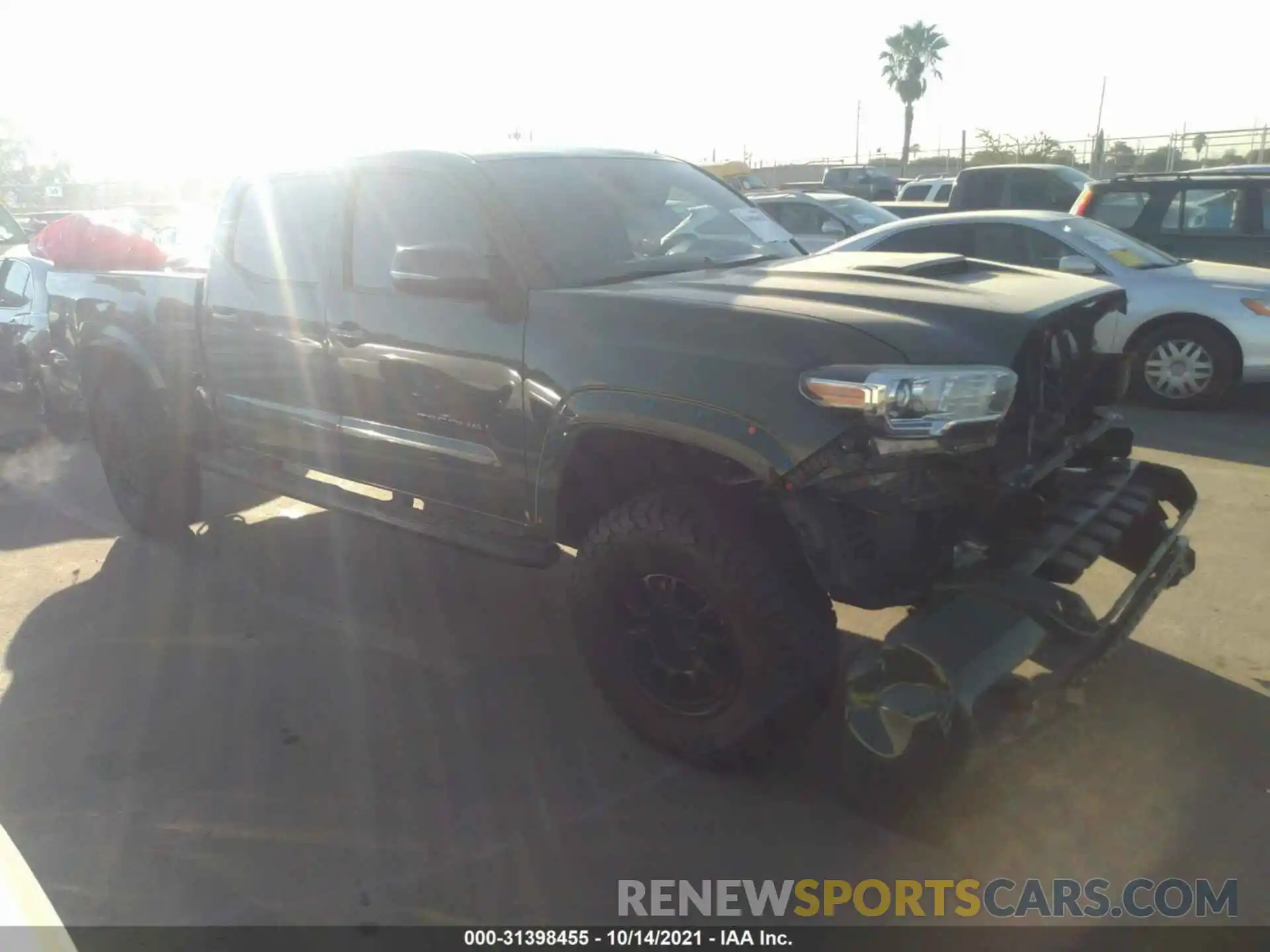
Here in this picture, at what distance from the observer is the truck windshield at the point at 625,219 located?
3.72 meters

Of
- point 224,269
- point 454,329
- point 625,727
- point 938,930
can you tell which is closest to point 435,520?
point 454,329

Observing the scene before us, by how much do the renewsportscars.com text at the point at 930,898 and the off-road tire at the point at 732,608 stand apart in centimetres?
45

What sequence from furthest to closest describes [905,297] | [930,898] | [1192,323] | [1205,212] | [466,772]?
[1205,212], [1192,323], [466,772], [905,297], [930,898]

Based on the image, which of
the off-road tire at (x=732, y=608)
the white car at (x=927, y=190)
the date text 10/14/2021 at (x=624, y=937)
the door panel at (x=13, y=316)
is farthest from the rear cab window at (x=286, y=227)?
the white car at (x=927, y=190)

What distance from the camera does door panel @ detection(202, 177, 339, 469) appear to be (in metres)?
4.33

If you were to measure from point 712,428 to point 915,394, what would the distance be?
56cm

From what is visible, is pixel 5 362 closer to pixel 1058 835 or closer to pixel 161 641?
pixel 161 641

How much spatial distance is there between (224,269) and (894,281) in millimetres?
3196

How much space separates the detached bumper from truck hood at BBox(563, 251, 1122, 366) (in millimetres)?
611

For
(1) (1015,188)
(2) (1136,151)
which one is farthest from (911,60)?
(1) (1015,188)

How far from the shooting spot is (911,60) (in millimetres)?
47844

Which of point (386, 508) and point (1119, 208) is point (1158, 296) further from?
point (386, 508)

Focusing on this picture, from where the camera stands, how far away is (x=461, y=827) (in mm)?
3145

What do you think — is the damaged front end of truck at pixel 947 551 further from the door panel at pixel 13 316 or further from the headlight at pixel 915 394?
the door panel at pixel 13 316
